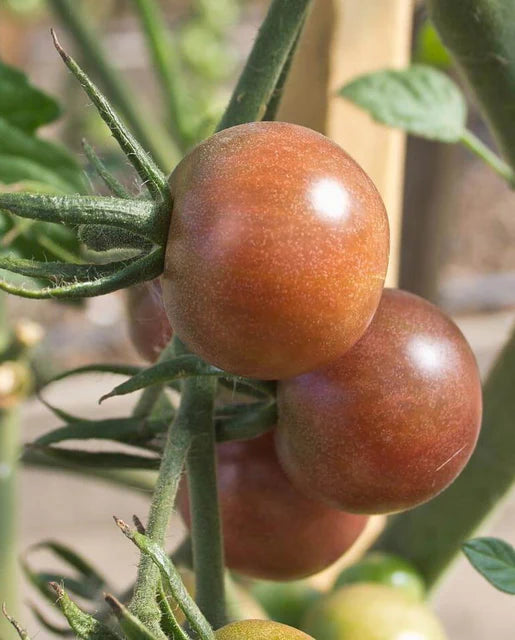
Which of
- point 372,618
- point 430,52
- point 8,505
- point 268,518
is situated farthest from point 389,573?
point 430,52

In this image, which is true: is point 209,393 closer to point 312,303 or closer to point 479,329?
point 312,303

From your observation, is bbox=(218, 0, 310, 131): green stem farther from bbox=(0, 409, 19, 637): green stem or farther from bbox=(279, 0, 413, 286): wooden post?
bbox=(0, 409, 19, 637): green stem

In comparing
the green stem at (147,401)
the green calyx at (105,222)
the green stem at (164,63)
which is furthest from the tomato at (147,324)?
the green stem at (164,63)

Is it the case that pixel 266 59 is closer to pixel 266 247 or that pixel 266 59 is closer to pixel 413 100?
pixel 266 247

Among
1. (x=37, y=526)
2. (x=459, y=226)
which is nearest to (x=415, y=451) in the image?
(x=37, y=526)

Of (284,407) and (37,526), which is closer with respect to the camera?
(284,407)

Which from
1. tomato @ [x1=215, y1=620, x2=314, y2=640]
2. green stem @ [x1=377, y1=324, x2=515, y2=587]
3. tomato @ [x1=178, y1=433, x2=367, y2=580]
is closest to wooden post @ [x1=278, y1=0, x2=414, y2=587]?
green stem @ [x1=377, y1=324, x2=515, y2=587]

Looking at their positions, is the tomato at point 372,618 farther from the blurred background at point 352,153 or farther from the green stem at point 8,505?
the green stem at point 8,505
